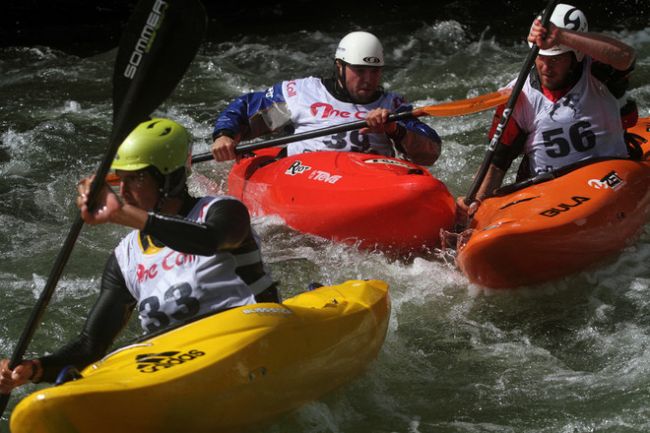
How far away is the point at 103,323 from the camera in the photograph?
4.19 metres

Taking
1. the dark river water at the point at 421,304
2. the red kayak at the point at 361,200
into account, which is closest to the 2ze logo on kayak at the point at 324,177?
the red kayak at the point at 361,200

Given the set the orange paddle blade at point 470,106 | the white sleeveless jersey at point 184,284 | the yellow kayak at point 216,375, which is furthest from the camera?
the orange paddle blade at point 470,106

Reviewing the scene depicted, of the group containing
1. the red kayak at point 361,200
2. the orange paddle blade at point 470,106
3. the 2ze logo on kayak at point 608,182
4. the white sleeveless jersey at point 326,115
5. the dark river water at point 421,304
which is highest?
the orange paddle blade at point 470,106

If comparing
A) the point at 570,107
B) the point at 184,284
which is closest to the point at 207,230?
the point at 184,284

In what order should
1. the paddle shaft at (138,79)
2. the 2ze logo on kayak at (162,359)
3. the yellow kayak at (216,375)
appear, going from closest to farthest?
the yellow kayak at (216,375), the 2ze logo on kayak at (162,359), the paddle shaft at (138,79)

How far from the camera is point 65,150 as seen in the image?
8758 mm

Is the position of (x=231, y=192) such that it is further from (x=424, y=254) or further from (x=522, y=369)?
(x=522, y=369)

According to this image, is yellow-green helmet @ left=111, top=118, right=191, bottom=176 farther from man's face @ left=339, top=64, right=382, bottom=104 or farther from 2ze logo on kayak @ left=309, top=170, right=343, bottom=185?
man's face @ left=339, top=64, right=382, bottom=104

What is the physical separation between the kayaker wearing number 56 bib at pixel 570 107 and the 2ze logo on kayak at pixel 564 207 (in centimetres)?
41

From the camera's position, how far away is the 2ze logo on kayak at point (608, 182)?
569 centimetres

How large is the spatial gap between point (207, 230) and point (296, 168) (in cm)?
272

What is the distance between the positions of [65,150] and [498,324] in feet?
14.8

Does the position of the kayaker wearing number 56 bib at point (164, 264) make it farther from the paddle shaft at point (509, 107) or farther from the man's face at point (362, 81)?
the man's face at point (362, 81)

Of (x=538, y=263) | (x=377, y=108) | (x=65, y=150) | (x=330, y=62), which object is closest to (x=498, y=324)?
(x=538, y=263)
